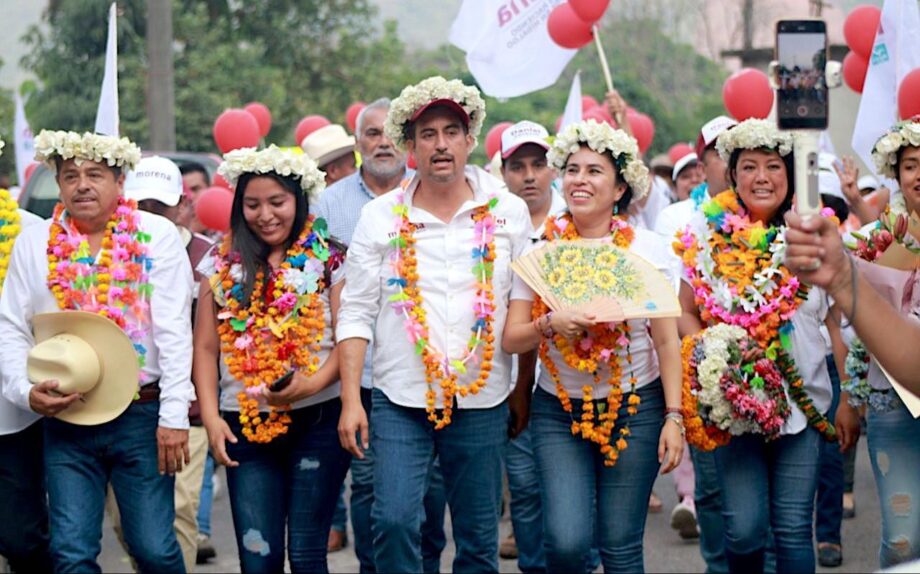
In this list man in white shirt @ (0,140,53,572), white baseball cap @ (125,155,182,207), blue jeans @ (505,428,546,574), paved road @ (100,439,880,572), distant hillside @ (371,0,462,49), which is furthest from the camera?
distant hillside @ (371,0,462,49)

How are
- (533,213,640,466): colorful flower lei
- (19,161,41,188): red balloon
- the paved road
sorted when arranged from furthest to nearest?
(19,161,41,188): red balloon → the paved road → (533,213,640,466): colorful flower lei

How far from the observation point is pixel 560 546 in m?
5.72

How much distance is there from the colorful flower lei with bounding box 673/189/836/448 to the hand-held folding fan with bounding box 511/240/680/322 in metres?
0.49

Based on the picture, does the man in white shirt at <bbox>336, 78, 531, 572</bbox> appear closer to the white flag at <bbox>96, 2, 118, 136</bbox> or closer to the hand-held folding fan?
the hand-held folding fan

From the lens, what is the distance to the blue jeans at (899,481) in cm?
559

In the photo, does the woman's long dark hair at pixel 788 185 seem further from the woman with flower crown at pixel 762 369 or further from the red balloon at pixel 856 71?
the red balloon at pixel 856 71

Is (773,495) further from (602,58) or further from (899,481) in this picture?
(602,58)

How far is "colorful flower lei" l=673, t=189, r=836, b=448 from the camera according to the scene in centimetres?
590

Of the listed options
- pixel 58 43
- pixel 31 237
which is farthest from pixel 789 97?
pixel 58 43

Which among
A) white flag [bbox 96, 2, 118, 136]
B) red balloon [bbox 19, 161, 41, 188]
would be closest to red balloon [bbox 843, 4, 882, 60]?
white flag [bbox 96, 2, 118, 136]

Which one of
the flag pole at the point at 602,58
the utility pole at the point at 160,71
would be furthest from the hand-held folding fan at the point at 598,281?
the utility pole at the point at 160,71

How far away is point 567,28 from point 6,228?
4.27 meters

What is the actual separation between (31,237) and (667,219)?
11.3 ft

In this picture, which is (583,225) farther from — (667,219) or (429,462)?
(667,219)
